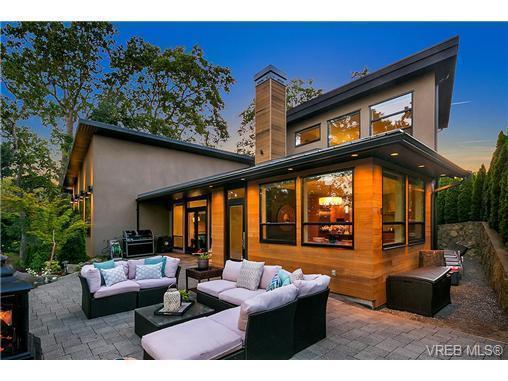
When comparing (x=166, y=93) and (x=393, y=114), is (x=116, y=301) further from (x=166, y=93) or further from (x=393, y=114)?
(x=166, y=93)

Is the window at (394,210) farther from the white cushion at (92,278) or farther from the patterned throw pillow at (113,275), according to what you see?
the white cushion at (92,278)

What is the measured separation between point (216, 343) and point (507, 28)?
14.9ft

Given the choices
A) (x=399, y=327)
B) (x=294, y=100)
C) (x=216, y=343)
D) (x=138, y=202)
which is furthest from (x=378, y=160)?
(x=294, y=100)

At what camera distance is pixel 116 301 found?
4.27 metres

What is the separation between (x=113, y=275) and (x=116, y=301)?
447 mm

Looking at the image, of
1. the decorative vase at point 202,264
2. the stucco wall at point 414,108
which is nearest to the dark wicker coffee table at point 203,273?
the decorative vase at point 202,264

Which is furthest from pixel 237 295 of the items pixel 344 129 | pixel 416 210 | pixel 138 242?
pixel 138 242

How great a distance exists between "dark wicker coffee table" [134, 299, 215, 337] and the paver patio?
0.19 meters

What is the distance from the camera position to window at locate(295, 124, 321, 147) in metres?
9.21

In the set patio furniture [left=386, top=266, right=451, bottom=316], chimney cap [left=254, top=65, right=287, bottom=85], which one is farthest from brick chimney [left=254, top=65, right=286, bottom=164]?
patio furniture [left=386, top=266, right=451, bottom=316]

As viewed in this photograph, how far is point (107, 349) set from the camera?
307 cm

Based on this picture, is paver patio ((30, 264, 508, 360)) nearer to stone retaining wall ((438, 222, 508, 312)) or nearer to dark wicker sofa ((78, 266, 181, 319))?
dark wicker sofa ((78, 266, 181, 319))

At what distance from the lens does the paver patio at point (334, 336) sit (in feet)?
9.69

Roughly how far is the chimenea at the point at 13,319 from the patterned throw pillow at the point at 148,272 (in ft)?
7.86
